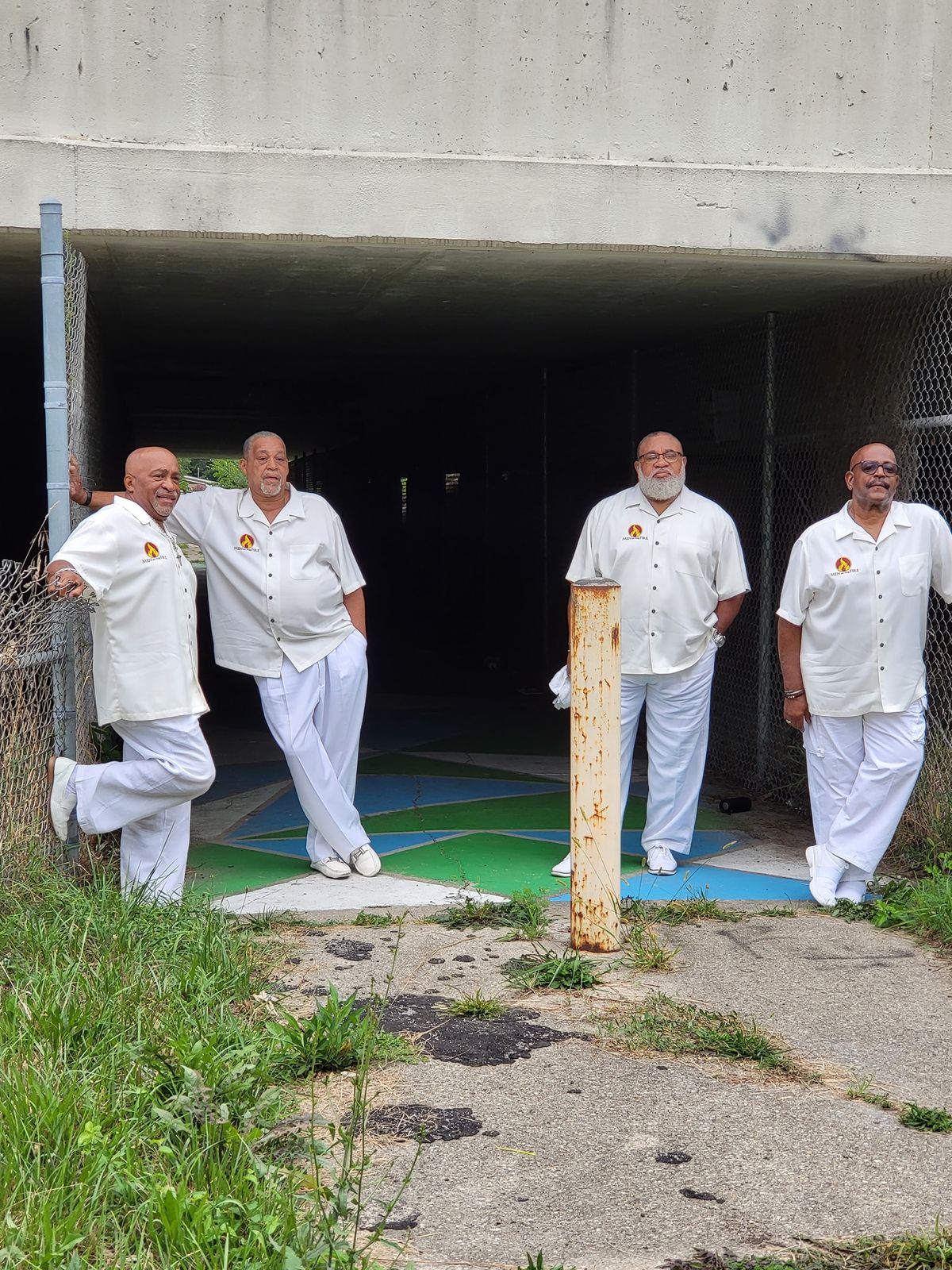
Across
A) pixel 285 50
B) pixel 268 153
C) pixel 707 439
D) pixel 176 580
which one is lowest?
pixel 176 580

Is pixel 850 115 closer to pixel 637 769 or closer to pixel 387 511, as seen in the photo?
pixel 637 769

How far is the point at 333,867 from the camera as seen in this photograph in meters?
6.07

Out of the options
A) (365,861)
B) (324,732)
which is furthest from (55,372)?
(365,861)

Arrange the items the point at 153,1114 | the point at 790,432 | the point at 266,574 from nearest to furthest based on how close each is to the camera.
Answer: the point at 153,1114, the point at 266,574, the point at 790,432

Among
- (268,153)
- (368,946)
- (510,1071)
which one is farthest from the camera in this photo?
(268,153)

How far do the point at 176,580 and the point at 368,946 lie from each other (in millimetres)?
1530

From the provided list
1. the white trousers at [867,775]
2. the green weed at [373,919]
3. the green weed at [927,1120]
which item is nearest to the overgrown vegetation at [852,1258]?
the green weed at [927,1120]

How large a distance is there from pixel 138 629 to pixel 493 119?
252cm

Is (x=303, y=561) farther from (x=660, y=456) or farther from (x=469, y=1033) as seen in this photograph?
(x=469, y=1033)

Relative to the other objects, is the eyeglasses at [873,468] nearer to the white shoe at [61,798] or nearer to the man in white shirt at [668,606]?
the man in white shirt at [668,606]

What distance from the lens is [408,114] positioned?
5496 mm

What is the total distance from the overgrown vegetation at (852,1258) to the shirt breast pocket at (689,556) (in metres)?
3.54

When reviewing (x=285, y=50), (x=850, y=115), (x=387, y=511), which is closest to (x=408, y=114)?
(x=285, y=50)

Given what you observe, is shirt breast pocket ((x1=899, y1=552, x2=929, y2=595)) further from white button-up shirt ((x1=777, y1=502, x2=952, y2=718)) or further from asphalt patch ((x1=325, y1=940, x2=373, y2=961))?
asphalt patch ((x1=325, y1=940, x2=373, y2=961))
